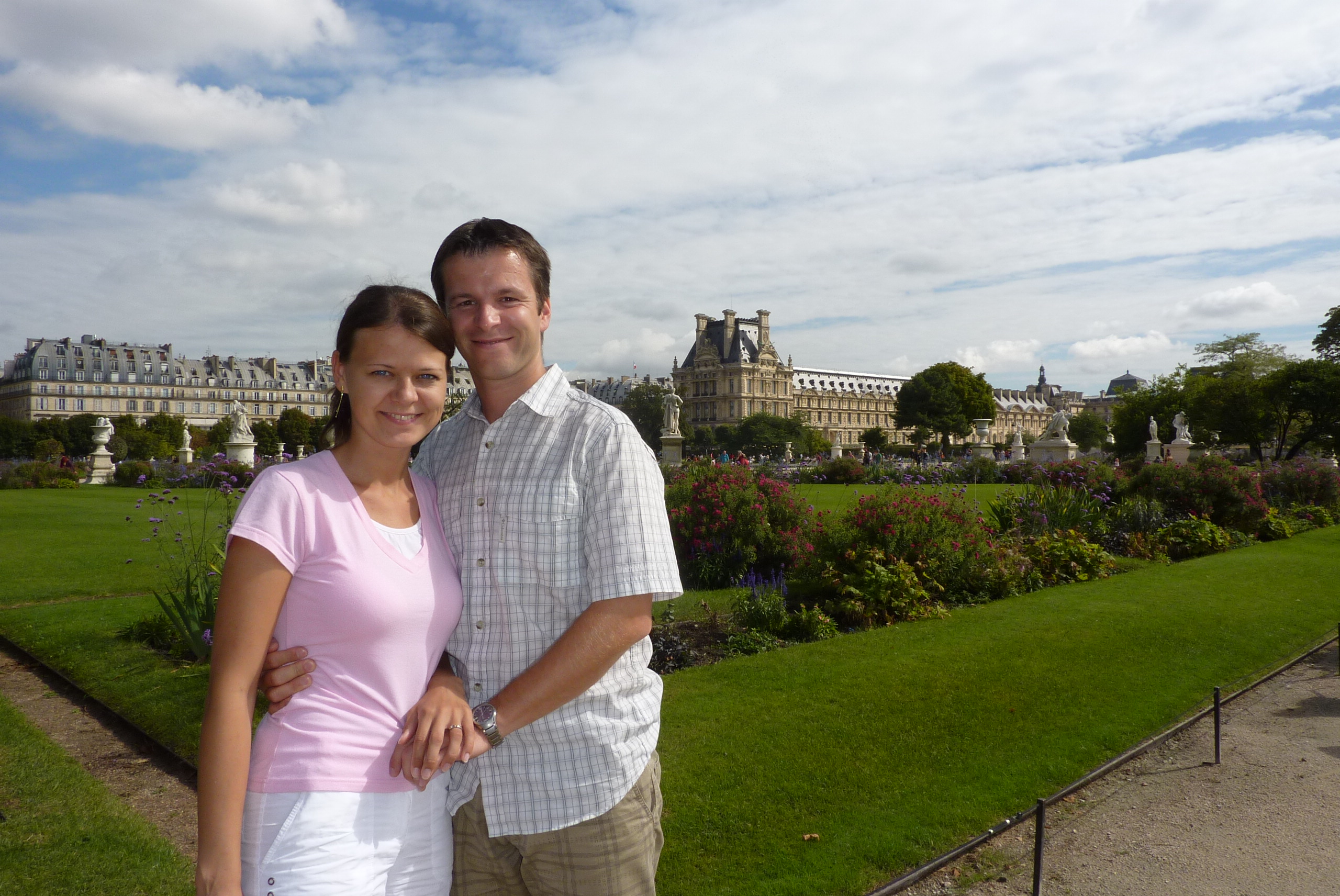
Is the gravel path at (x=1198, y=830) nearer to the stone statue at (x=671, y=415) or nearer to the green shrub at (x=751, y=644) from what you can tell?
the green shrub at (x=751, y=644)

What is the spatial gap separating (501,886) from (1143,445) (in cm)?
5250

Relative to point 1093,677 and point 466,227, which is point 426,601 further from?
point 1093,677

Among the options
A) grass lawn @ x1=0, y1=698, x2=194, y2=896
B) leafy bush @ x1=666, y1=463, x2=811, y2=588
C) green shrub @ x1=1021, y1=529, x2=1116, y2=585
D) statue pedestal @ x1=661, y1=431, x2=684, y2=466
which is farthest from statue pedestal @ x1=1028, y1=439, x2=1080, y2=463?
grass lawn @ x1=0, y1=698, x2=194, y2=896

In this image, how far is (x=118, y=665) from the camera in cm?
600

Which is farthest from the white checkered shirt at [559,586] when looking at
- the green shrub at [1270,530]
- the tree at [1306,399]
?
the tree at [1306,399]

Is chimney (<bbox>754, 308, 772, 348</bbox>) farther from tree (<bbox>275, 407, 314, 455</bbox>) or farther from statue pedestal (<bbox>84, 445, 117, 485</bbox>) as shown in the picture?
statue pedestal (<bbox>84, 445, 117, 485</bbox>)

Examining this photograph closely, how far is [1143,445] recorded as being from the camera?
155 ft

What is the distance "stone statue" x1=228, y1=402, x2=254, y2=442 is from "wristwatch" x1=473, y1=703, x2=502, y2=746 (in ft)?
80.2

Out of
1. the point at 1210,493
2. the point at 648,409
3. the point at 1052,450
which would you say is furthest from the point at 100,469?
A: the point at 648,409

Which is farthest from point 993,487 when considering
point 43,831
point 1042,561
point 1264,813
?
point 43,831

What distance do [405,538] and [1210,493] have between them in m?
15.6

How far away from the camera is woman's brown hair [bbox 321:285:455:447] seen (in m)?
1.68

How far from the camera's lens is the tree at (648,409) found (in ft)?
185

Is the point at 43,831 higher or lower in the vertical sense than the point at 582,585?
lower
